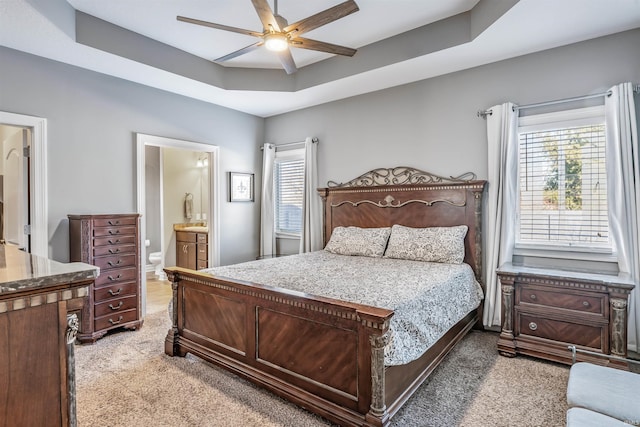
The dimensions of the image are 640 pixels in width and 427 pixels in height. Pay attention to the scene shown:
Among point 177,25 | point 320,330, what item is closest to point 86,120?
point 177,25

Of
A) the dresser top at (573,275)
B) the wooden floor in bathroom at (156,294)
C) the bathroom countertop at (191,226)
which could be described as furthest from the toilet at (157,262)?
the dresser top at (573,275)

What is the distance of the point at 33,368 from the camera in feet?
3.99

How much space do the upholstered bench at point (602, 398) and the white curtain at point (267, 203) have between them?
411 cm

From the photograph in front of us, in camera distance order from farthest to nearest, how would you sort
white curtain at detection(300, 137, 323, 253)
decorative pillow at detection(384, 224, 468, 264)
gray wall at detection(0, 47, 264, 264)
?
white curtain at detection(300, 137, 323, 253), decorative pillow at detection(384, 224, 468, 264), gray wall at detection(0, 47, 264, 264)

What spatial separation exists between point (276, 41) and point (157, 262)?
16.2 ft

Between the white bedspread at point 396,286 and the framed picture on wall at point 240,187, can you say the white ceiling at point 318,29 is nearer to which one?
the framed picture on wall at point 240,187

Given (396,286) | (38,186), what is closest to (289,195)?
(38,186)

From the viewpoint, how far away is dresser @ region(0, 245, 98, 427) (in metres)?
1.16

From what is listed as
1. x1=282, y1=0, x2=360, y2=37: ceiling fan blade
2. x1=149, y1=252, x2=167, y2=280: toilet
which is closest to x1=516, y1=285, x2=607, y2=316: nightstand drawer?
x1=282, y1=0, x2=360, y2=37: ceiling fan blade

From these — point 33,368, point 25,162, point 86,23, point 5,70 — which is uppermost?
point 86,23

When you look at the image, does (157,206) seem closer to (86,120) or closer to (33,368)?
(86,120)

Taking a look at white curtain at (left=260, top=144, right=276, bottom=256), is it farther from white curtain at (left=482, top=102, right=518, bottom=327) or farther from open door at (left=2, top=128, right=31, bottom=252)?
white curtain at (left=482, top=102, right=518, bottom=327)

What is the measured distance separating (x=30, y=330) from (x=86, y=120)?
3.08 metres

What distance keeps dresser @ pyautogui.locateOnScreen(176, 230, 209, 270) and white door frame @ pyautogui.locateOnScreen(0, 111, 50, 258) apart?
2.34 meters
